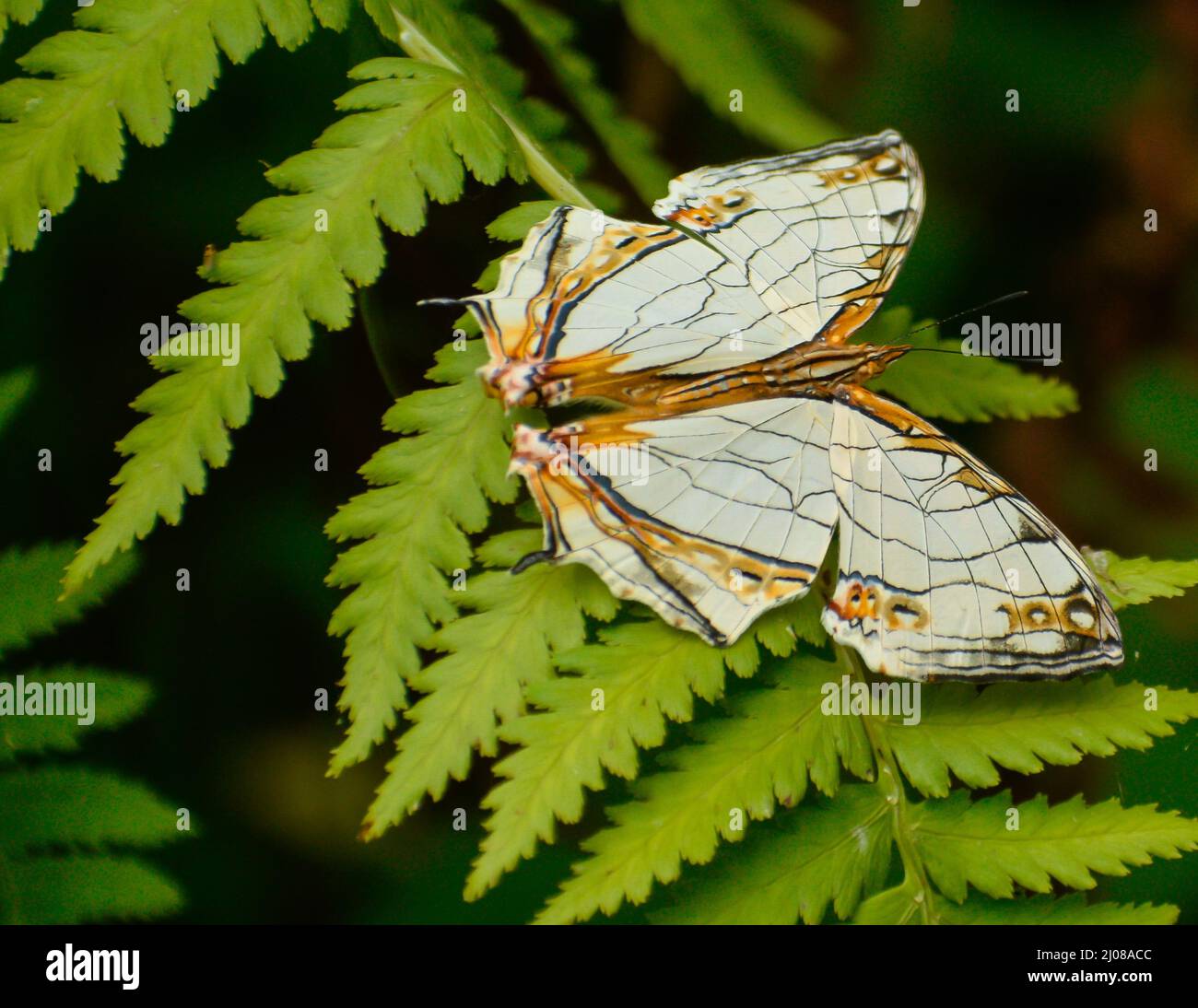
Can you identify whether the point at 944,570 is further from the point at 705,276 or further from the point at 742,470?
the point at 705,276

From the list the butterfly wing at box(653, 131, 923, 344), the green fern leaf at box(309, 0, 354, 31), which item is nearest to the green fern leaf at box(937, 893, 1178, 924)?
the butterfly wing at box(653, 131, 923, 344)

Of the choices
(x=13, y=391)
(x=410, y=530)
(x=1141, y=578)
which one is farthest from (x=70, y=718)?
(x=1141, y=578)

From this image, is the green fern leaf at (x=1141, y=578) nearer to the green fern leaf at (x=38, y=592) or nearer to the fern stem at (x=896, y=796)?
the fern stem at (x=896, y=796)

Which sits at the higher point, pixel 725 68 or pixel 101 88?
pixel 725 68

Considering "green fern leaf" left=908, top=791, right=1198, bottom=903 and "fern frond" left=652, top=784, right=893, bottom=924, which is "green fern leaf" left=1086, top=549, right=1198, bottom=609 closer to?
"green fern leaf" left=908, top=791, right=1198, bottom=903

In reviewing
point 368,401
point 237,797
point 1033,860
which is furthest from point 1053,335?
point 237,797
